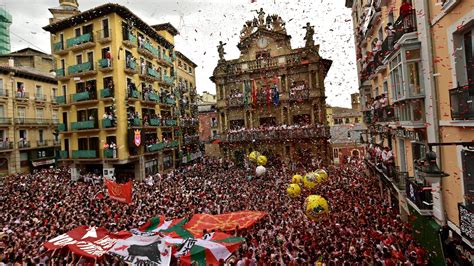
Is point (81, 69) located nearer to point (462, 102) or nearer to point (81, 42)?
point (81, 42)

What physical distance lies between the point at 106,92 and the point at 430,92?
83.0 feet

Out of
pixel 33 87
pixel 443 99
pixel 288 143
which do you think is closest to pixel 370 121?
pixel 443 99

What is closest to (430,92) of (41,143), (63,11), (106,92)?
(106,92)

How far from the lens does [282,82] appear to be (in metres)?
34.1

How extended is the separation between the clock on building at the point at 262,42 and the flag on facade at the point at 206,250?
95.1ft

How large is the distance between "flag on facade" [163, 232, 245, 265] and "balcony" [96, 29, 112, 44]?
23.3m

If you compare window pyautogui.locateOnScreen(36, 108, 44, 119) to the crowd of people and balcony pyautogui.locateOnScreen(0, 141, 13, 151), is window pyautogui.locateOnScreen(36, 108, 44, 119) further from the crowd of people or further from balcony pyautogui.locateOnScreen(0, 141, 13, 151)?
the crowd of people

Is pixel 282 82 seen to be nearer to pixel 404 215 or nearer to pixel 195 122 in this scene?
pixel 195 122

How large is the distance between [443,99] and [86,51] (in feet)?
96.7

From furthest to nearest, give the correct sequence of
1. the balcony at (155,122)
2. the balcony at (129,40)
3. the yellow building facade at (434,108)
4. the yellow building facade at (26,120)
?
the yellow building facade at (26,120) → the balcony at (155,122) → the balcony at (129,40) → the yellow building facade at (434,108)

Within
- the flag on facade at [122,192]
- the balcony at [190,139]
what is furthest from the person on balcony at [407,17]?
the balcony at [190,139]

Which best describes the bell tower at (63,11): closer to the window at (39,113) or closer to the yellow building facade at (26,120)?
the yellow building facade at (26,120)

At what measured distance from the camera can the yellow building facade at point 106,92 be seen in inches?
1059

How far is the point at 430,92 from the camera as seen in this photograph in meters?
9.16
